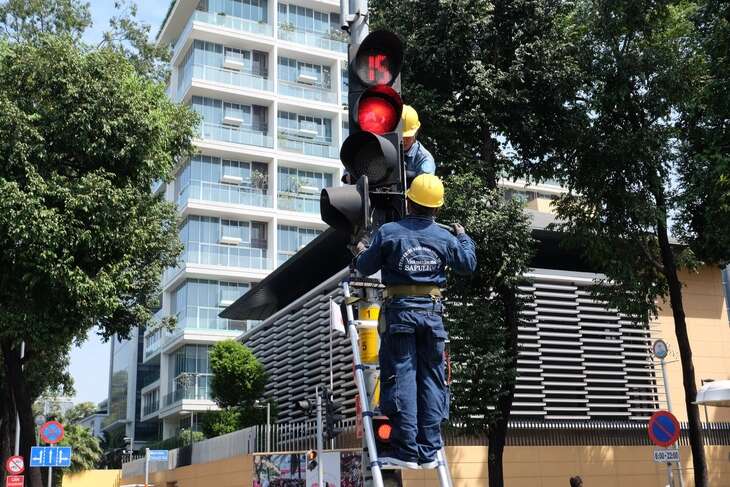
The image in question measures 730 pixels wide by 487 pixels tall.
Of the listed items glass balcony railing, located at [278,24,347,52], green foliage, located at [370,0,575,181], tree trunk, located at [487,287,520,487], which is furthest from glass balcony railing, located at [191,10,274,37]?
tree trunk, located at [487,287,520,487]

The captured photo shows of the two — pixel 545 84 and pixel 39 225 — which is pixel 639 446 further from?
pixel 39 225

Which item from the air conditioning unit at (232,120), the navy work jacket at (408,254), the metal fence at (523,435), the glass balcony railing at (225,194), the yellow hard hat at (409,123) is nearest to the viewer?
the navy work jacket at (408,254)

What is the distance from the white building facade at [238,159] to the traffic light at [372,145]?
Answer: 1721 inches

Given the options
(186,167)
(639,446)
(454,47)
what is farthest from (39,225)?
(186,167)

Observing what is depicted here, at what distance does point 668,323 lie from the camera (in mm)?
26609

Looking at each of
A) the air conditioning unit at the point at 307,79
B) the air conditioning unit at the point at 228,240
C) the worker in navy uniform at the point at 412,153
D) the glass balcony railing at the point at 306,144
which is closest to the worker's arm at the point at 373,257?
the worker in navy uniform at the point at 412,153

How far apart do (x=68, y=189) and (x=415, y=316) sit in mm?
16956

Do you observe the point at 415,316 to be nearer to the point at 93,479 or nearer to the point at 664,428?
the point at 664,428

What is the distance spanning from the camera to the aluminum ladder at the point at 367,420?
197 inches

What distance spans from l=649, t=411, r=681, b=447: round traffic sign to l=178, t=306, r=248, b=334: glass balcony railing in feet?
120

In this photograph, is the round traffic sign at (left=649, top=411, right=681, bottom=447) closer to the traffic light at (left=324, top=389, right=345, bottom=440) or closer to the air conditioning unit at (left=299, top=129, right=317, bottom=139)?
the traffic light at (left=324, top=389, right=345, bottom=440)

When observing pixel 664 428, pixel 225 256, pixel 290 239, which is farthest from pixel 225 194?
pixel 664 428

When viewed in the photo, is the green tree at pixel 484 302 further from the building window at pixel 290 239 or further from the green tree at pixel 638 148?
the building window at pixel 290 239

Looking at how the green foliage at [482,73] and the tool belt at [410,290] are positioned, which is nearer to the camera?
the tool belt at [410,290]
